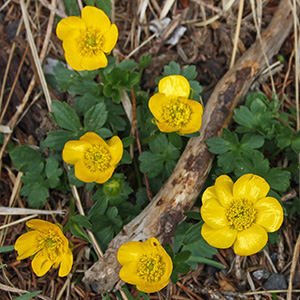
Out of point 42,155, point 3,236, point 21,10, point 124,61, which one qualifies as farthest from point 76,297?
point 21,10

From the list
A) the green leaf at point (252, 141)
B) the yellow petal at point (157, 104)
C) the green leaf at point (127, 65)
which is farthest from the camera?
the green leaf at point (127, 65)

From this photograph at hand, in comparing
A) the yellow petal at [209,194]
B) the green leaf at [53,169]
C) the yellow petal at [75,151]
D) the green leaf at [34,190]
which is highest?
the yellow petal at [75,151]

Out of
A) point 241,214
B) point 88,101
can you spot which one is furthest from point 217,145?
point 88,101

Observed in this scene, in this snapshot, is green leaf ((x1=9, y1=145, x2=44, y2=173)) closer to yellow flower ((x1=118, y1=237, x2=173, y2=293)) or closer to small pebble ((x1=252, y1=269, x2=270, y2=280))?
yellow flower ((x1=118, y1=237, x2=173, y2=293))

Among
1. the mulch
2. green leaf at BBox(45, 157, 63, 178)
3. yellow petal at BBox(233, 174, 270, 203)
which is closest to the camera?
yellow petal at BBox(233, 174, 270, 203)

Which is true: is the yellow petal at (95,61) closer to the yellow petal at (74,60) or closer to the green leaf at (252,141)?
the yellow petal at (74,60)

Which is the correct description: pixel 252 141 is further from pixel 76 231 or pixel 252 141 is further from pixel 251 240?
pixel 76 231

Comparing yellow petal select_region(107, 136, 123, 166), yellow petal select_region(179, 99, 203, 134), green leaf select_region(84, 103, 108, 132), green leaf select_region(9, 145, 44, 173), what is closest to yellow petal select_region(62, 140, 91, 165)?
yellow petal select_region(107, 136, 123, 166)

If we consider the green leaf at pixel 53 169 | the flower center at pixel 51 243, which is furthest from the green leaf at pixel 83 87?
the flower center at pixel 51 243
